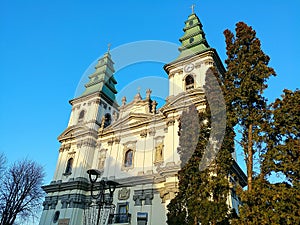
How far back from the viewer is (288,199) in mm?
9602

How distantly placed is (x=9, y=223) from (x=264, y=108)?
90.4 ft

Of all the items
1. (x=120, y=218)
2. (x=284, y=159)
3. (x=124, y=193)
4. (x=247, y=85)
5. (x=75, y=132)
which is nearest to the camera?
(x=284, y=159)

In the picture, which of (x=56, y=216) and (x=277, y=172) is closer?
(x=277, y=172)

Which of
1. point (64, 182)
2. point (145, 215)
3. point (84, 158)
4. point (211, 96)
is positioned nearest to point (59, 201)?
point (64, 182)

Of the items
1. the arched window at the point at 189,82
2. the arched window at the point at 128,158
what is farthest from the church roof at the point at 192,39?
the arched window at the point at 128,158

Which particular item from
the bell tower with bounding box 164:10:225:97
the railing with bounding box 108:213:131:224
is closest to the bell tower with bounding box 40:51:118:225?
the railing with bounding box 108:213:131:224

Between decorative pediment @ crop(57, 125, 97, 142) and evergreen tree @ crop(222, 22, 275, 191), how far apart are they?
19.3 m

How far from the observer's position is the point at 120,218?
22.5m

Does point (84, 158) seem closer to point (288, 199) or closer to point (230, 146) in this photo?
point (230, 146)

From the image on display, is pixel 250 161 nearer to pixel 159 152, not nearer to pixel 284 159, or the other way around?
pixel 284 159

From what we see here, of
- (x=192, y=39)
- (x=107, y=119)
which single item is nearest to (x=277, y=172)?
(x=192, y=39)

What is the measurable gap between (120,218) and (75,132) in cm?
1227

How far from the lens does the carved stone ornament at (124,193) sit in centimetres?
2364

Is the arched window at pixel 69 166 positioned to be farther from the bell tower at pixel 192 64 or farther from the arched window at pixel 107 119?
the bell tower at pixel 192 64
